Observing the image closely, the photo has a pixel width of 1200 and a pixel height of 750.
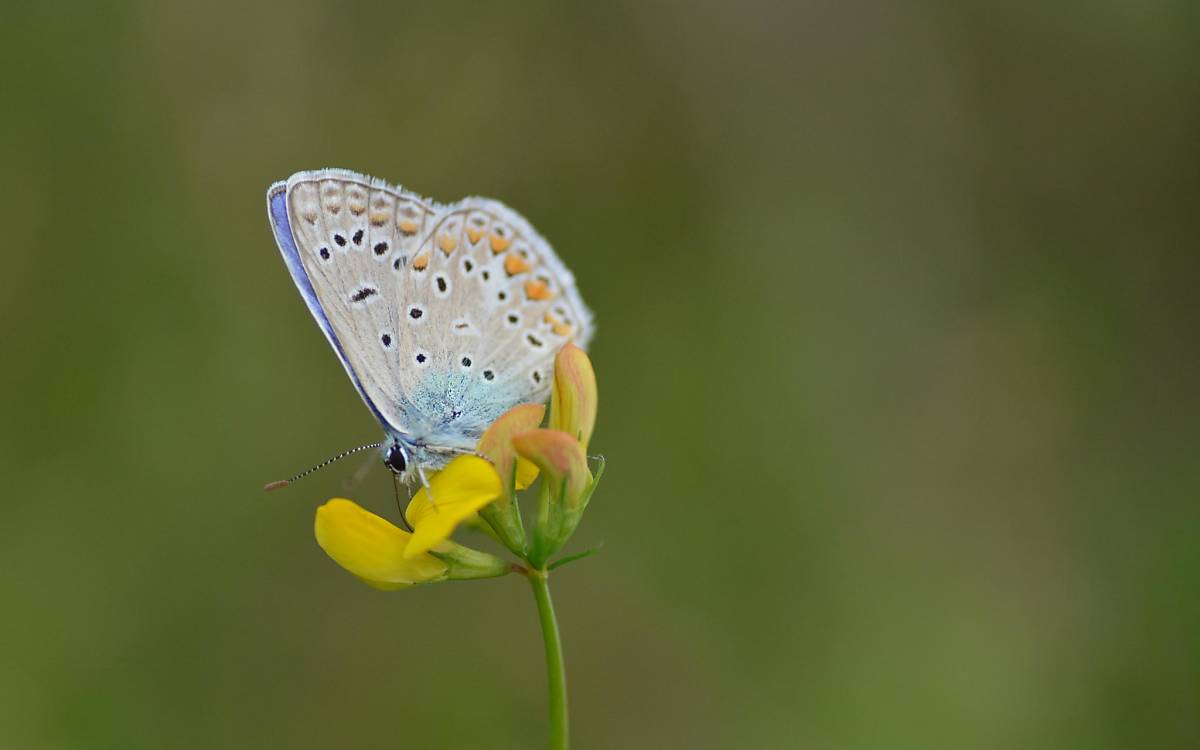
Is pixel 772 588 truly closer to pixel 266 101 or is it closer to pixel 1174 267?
pixel 1174 267

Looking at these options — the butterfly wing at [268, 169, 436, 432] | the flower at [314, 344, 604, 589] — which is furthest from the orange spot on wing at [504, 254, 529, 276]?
the flower at [314, 344, 604, 589]

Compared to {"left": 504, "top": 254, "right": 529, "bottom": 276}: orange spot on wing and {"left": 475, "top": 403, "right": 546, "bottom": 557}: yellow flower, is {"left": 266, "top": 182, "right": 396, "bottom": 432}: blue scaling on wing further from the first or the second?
{"left": 504, "top": 254, "right": 529, "bottom": 276}: orange spot on wing

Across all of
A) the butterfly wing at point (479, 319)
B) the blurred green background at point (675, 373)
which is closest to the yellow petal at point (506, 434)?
the butterfly wing at point (479, 319)

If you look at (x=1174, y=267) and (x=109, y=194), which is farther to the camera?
(x=1174, y=267)

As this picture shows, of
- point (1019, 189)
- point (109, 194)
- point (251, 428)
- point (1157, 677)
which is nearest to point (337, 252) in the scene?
point (251, 428)

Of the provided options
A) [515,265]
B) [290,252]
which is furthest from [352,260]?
[515,265]

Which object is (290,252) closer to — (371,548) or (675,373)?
(371,548)
